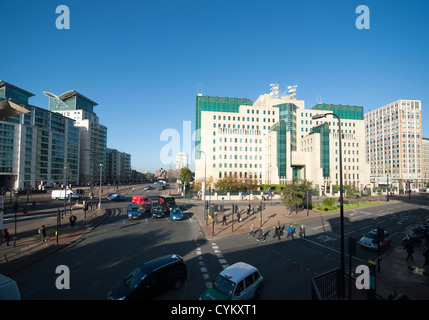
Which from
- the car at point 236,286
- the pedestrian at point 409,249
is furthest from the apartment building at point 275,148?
the car at point 236,286

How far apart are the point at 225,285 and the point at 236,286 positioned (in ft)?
1.70

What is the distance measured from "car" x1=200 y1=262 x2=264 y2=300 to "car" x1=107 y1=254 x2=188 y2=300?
83.3 inches

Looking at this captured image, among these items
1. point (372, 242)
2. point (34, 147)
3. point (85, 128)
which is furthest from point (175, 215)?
point (85, 128)

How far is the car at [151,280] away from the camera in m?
8.67

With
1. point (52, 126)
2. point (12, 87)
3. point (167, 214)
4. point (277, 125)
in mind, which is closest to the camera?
point (167, 214)

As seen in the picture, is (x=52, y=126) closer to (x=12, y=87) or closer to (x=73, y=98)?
(x=12, y=87)

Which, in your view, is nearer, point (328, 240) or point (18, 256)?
point (18, 256)

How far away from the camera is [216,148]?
71000 millimetres

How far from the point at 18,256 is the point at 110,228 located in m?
8.58

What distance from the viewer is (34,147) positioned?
7406 centimetres

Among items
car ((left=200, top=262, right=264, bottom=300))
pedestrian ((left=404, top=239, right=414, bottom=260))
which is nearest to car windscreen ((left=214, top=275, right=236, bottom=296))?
car ((left=200, top=262, right=264, bottom=300))
